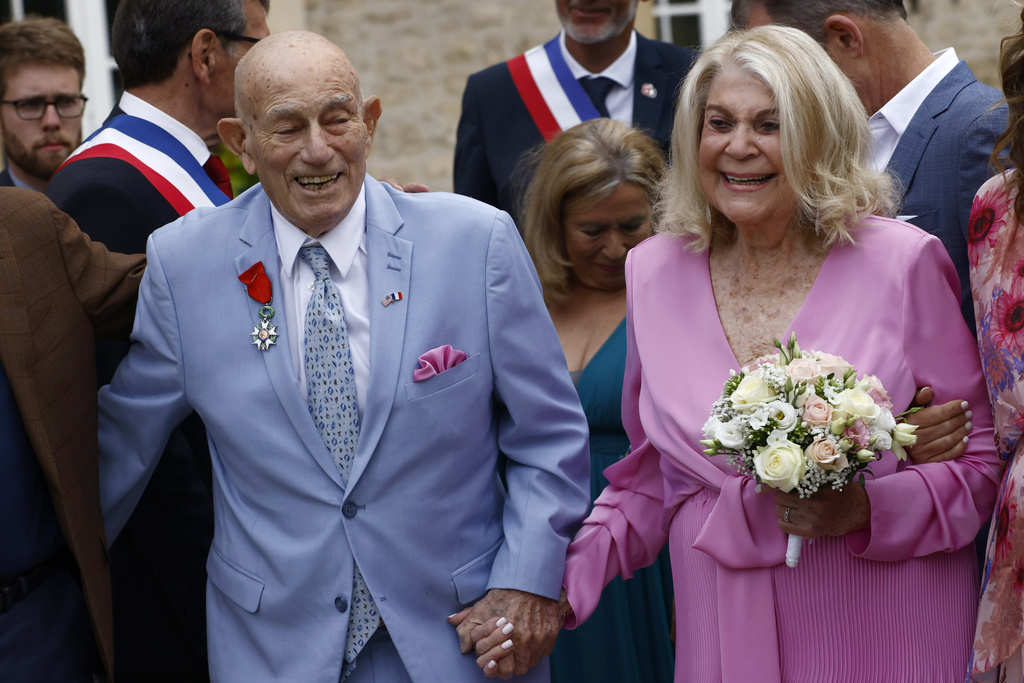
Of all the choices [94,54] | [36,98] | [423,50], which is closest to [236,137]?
[36,98]

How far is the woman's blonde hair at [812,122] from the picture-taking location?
2477 millimetres

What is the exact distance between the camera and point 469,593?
2426 mm

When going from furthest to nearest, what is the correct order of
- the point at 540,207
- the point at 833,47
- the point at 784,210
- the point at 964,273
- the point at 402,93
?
the point at 402,93 < the point at 540,207 < the point at 833,47 < the point at 964,273 < the point at 784,210

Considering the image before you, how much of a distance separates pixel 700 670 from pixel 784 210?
105 cm

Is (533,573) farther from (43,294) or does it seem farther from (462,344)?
(43,294)

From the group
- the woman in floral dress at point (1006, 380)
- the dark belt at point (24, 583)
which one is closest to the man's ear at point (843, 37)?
the woman in floral dress at point (1006, 380)

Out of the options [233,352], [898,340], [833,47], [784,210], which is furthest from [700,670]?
[833,47]

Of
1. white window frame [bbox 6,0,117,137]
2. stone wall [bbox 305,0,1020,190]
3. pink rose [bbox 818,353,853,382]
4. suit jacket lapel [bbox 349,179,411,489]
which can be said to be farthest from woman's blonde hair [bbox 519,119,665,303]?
white window frame [bbox 6,0,117,137]

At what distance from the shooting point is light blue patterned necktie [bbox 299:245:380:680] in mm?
2346

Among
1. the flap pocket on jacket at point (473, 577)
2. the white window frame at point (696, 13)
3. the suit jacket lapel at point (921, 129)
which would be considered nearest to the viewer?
the flap pocket on jacket at point (473, 577)

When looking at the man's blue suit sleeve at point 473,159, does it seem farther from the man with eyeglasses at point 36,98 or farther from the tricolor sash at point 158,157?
the man with eyeglasses at point 36,98

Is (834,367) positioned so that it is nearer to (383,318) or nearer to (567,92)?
(383,318)

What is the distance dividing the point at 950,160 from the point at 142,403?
83.3 inches

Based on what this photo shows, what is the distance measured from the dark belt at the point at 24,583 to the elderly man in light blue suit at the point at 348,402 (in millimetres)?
335
